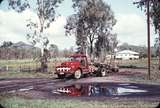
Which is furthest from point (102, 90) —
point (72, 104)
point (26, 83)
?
point (26, 83)

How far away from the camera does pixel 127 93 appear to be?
3143mm

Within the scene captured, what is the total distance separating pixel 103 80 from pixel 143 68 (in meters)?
0.50

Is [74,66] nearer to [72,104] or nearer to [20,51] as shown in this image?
[72,104]

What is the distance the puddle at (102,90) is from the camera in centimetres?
311

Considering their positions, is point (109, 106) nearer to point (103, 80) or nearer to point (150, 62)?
point (103, 80)

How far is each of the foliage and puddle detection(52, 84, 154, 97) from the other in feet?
1.25

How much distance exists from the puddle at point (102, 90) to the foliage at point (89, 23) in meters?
0.38

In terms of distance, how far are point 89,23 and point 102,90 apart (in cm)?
69

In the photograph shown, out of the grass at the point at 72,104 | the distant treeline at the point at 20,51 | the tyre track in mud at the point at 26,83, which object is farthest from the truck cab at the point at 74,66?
the grass at the point at 72,104

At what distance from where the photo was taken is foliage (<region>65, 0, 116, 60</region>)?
3055 millimetres

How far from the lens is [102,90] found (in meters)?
3.23

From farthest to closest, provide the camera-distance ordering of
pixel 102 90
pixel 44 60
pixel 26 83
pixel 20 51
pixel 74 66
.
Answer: pixel 74 66 → pixel 26 83 → pixel 44 60 → pixel 102 90 → pixel 20 51

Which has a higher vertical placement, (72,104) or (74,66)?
(74,66)

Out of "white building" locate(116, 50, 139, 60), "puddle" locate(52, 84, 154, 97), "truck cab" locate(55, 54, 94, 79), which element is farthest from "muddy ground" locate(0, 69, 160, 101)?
"truck cab" locate(55, 54, 94, 79)
